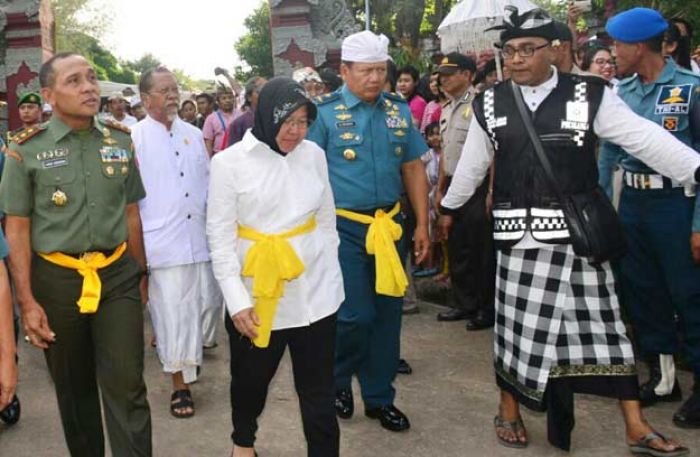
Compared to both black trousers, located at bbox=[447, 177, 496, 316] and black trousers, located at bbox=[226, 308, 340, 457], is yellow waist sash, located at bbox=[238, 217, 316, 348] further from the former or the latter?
black trousers, located at bbox=[447, 177, 496, 316]

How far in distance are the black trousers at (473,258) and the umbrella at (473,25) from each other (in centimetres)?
192

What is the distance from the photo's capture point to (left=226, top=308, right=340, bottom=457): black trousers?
3.19m

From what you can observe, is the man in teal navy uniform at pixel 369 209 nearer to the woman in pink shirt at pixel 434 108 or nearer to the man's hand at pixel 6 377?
the man's hand at pixel 6 377

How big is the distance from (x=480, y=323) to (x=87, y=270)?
11.9ft

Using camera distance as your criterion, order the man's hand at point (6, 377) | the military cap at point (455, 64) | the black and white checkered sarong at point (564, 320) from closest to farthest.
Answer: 1. the man's hand at point (6, 377)
2. the black and white checkered sarong at point (564, 320)
3. the military cap at point (455, 64)

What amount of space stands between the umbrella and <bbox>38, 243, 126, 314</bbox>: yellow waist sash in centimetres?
486

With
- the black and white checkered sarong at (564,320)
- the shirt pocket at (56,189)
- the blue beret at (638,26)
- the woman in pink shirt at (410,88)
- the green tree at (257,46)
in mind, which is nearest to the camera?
the shirt pocket at (56,189)

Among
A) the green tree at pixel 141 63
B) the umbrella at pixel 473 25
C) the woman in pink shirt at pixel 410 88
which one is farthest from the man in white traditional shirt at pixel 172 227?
the green tree at pixel 141 63

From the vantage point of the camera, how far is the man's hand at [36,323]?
3.01 metres

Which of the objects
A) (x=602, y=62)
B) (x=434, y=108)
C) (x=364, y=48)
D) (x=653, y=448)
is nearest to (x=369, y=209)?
(x=364, y=48)

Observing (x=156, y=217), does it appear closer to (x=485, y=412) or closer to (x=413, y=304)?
(x=485, y=412)

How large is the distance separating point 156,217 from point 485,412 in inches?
90.3

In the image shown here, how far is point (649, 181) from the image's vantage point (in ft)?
13.3

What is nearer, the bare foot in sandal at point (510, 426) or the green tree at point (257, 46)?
the bare foot in sandal at point (510, 426)
